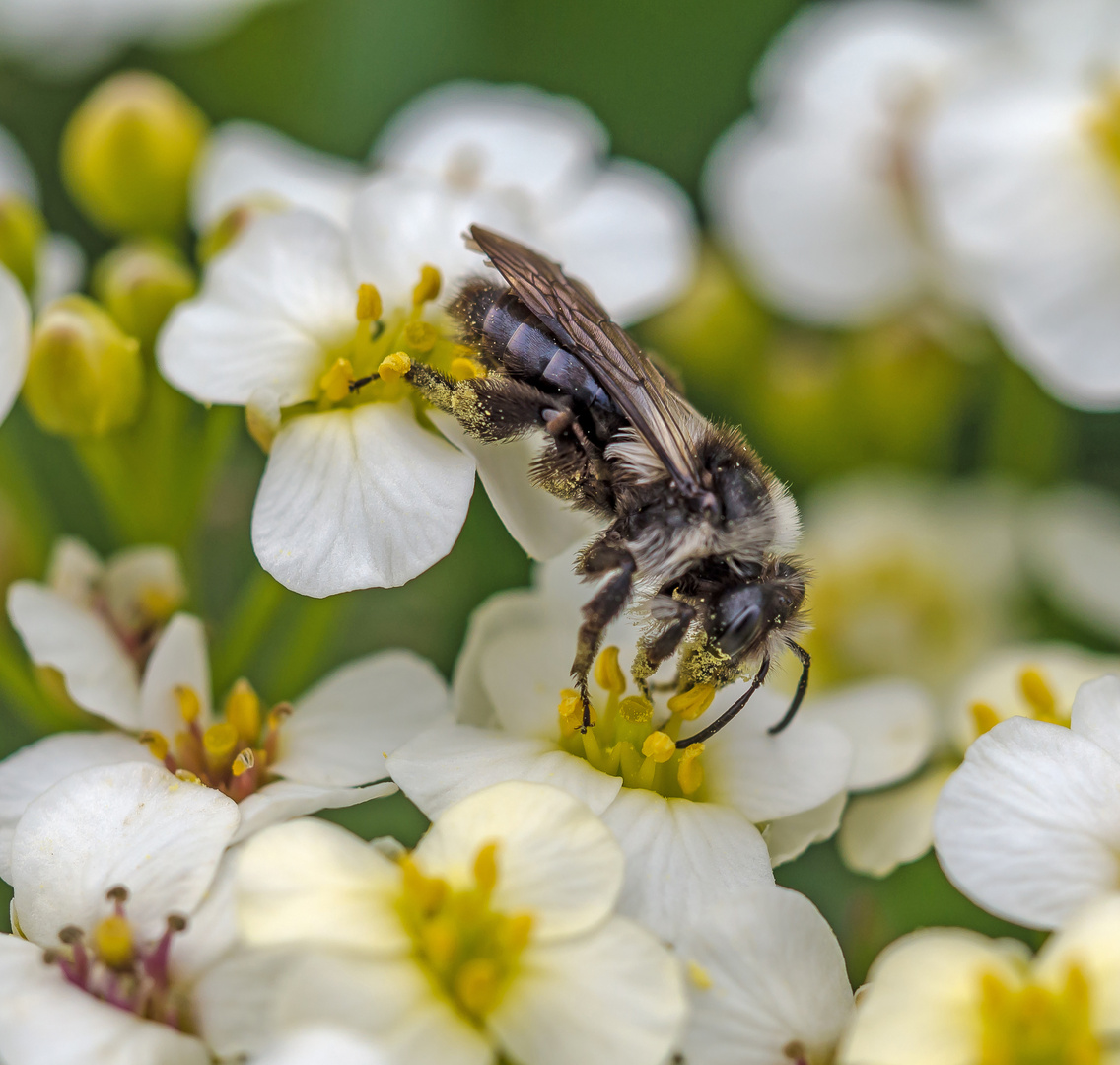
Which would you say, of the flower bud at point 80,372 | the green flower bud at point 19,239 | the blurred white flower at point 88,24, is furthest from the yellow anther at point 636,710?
the blurred white flower at point 88,24

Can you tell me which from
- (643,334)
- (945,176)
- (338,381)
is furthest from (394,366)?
(643,334)

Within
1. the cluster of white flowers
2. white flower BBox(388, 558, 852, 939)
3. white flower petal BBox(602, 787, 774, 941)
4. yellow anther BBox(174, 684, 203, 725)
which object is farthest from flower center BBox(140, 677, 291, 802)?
the cluster of white flowers

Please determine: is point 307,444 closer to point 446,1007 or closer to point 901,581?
point 446,1007

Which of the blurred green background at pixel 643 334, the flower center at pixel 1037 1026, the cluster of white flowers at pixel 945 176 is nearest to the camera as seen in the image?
the flower center at pixel 1037 1026

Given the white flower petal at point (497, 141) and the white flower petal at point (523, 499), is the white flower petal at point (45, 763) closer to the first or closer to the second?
the white flower petal at point (523, 499)

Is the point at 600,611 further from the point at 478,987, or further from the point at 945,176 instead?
the point at 945,176

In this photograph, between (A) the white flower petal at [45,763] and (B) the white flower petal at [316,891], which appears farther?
(A) the white flower petal at [45,763]

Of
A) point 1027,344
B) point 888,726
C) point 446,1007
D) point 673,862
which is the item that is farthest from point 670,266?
point 446,1007
